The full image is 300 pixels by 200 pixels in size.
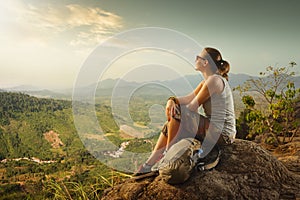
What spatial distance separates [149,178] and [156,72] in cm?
103

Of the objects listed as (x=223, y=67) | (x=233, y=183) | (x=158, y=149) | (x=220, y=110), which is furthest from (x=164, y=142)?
(x=223, y=67)

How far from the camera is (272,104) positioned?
20.2 ft

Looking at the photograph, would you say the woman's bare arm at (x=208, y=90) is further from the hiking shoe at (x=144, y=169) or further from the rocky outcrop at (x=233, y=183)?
the hiking shoe at (x=144, y=169)

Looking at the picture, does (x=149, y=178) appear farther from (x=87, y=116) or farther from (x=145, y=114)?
(x=87, y=116)

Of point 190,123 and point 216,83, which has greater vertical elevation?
point 216,83

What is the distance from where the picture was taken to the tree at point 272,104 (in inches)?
244

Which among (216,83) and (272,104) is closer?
(216,83)

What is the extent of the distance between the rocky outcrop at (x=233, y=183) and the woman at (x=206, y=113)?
205 millimetres

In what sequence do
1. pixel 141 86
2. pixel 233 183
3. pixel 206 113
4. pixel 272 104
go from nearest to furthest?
1. pixel 233 183
2. pixel 206 113
3. pixel 141 86
4. pixel 272 104

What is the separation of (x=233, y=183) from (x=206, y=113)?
674 mm

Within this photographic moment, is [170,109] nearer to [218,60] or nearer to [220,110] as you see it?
[220,110]

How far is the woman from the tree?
389 centimetres

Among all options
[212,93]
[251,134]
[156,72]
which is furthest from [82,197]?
[251,134]

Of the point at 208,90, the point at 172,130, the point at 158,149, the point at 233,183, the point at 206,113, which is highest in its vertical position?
the point at 208,90
